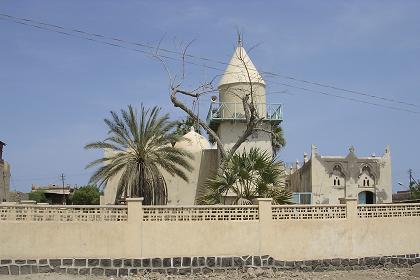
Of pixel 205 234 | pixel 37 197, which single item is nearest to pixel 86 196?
pixel 37 197

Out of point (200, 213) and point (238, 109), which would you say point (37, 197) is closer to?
point (238, 109)

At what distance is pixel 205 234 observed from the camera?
15070 millimetres

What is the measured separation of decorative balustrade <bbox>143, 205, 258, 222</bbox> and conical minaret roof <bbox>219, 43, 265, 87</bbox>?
12422mm

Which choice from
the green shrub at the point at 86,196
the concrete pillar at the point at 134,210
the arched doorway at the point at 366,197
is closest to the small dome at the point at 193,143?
the concrete pillar at the point at 134,210

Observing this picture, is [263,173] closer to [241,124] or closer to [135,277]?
[135,277]

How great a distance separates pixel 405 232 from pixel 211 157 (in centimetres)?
1237

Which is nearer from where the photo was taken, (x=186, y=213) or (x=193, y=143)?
(x=186, y=213)

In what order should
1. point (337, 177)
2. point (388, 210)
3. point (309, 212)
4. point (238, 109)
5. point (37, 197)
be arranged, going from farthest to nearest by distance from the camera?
point (37, 197)
point (337, 177)
point (238, 109)
point (388, 210)
point (309, 212)

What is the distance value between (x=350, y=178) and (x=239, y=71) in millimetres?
11945

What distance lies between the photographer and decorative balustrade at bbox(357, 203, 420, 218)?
16.5 m

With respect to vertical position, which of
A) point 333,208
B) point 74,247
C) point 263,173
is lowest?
point 74,247

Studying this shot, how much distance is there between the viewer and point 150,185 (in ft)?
72.2

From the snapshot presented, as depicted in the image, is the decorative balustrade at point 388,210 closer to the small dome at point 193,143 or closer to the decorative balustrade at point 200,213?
the decorative balustrade at point 200,213

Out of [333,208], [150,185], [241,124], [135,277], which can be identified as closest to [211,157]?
[241,124]
